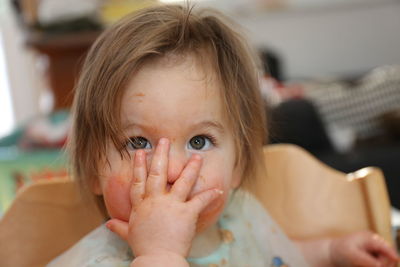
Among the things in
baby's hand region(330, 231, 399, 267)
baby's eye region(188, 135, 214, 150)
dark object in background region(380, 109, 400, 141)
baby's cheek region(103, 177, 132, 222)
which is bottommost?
dark object in background region(380, 109, 400, 141)

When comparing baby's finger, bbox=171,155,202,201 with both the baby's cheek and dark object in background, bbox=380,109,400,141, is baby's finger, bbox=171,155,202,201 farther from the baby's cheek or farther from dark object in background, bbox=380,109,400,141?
dark object in background, bbox=380,109,400,141

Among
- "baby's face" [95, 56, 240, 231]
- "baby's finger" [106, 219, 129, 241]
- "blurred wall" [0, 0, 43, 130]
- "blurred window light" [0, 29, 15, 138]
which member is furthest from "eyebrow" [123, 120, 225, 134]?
"blurred window light" [0, 29, 15, 138]

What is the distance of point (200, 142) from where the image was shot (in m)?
0.64

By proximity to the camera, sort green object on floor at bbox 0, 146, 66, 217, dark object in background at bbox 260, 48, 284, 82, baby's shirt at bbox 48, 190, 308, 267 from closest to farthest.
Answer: baby's shirt at bbox 48, 190, 308, 267 → green object on floor at bbox 0, 146, 66, 217 → dark object in background at bbox 260, 48, 284, 82

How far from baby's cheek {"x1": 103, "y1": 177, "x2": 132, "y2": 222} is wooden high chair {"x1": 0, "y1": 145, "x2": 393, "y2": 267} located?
0.52ft

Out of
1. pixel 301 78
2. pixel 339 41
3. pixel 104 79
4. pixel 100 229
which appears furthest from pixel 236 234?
pixel 339 41

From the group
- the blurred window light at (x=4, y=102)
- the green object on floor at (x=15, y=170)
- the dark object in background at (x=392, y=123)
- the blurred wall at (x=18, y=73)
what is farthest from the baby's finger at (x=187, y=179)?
the blurred window light at (x=4, y=102)

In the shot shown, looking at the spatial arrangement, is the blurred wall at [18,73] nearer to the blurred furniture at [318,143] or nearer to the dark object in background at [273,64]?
→ the dark object in background at [273,64]

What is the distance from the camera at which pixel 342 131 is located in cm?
221

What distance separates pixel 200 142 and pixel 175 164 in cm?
5

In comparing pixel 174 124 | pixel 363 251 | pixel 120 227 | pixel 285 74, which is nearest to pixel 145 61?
pixel 174 124

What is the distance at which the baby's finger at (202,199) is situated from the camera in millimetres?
585

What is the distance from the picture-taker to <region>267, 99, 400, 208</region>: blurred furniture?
170 centimetres

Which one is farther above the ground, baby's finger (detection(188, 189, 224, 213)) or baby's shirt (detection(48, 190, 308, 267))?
baby's finger (detection(188, 189, 224, 213))
